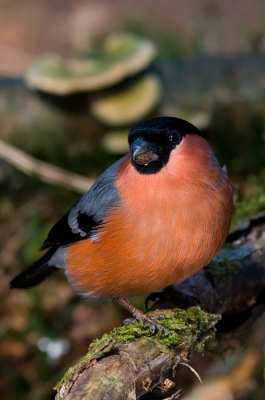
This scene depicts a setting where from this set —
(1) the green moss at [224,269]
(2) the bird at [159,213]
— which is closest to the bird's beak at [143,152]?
(2) the bird at [159,213]

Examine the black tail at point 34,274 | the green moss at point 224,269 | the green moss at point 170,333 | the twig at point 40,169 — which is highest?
the green moss at point 170,333

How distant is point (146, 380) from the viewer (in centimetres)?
218

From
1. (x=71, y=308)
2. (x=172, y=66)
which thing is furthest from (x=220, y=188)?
(x=172, y=66)

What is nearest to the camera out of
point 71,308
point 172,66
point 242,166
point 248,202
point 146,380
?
point 146,380

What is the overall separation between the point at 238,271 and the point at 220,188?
2.34 feet

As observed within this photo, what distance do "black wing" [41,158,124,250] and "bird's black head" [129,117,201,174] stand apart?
32 centimetres

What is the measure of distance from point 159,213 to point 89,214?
2.15ft

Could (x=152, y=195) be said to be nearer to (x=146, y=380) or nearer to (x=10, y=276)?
(x=146, y=380)

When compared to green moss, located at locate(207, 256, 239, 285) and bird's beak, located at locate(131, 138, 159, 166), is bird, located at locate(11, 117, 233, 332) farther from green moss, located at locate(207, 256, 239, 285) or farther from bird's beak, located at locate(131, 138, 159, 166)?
green moss, located at locate(207, 256, 239, 285)

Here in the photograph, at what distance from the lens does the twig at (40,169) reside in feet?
18.5

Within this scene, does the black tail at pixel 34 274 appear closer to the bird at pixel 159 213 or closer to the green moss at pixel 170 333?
the bird at pixel 159 213

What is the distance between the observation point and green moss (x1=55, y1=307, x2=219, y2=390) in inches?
86.4

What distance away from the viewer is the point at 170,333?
2504 millimetres

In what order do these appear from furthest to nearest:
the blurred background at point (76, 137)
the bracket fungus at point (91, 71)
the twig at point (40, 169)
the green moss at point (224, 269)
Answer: the twig at point (40, 169) → the bracket fungus at point (91, 71) → the blurred background at point (76, 137) → the green moss at point (224, 269)
